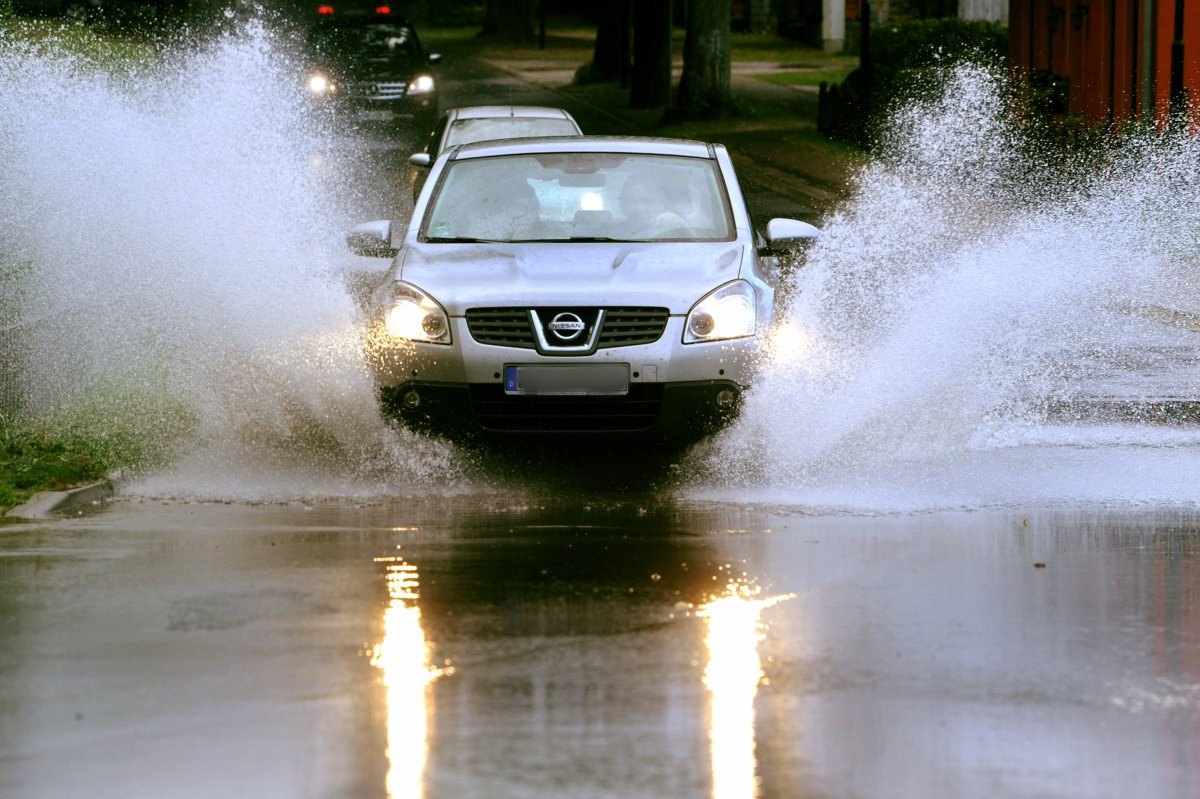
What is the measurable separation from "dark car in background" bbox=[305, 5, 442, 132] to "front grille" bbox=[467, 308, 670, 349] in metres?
25.1

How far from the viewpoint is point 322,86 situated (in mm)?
35844

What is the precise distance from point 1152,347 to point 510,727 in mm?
9982

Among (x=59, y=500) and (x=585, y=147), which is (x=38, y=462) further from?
(x=585, y=147)

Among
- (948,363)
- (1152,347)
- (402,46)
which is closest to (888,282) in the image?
(1152,347)

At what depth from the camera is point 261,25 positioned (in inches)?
2267

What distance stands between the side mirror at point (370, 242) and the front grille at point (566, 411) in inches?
→ 66.6

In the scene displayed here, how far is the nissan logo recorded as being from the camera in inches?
387

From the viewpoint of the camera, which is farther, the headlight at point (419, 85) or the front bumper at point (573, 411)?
the headlight at point (419, 85)

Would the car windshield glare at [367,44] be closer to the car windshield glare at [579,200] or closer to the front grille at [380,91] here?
the front grille at [380,91]

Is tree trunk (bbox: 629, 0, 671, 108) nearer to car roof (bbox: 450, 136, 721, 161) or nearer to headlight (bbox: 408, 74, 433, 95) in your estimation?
headlight (bbox: 408, 74, 433, 95)

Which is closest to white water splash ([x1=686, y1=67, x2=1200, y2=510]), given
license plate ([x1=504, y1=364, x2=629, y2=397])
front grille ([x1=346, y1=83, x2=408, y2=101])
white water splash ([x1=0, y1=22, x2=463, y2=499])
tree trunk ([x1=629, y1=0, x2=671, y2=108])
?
license plate ([x1=504, y1=364, x2=629, y2=397])

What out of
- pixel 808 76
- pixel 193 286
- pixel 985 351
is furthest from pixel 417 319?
pixel 808 76

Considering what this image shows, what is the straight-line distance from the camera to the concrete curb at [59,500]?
9328mm

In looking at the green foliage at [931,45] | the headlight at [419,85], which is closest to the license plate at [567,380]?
the green foliage at [931,45]
